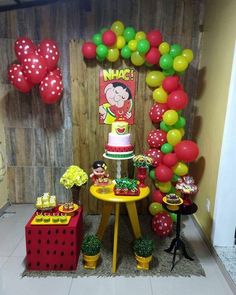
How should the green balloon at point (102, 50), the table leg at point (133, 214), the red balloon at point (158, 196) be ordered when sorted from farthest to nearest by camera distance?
the red balloon at point (158, 196), the green balloon at point (102, 50), the table leg at point (133, 214)

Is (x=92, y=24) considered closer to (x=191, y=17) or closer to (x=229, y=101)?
(x=191, y=17)

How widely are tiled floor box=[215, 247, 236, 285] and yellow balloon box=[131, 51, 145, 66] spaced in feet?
5.97

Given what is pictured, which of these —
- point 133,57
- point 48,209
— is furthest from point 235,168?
point 48,209

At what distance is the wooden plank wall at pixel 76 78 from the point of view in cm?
261

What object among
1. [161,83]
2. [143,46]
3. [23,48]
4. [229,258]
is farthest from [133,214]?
[23,48]

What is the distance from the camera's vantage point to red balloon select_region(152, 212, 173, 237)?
2.42 metres

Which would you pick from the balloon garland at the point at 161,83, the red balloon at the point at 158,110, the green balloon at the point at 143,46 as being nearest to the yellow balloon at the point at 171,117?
the balloon garland at the point at 161,83

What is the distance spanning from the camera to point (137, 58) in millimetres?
2414

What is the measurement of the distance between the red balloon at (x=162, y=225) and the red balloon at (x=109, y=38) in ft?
5.55

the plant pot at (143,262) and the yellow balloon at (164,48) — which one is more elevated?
the yellow balloon at (164,48)

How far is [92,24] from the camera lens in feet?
8.66

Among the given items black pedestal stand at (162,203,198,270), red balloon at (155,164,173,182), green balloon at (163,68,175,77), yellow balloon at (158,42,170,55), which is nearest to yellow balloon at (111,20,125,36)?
yellow balloon at (158,42,170,55)

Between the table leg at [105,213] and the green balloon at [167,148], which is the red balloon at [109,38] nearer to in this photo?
the green balloon at [167,148]

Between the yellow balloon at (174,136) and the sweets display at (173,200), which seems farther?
the yellow balloon at (174,136)
